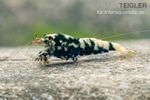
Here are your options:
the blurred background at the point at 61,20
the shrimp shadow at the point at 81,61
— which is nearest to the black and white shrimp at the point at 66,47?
the shrimp shadow at the point at 81,61

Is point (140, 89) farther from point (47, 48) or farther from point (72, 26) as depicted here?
point (72, 26)

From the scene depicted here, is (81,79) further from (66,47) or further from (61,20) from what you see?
(61,20)

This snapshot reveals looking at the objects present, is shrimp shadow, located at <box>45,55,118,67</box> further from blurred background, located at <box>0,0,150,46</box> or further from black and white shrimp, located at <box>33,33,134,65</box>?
blurred background, located at <box>0,0,150,46</box>

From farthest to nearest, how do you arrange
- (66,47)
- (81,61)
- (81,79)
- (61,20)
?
(61,20) < (81,61) < (66,47) < (81,79)

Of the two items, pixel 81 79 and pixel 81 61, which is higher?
pixel 81 61

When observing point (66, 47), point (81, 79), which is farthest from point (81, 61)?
point (81, 79)

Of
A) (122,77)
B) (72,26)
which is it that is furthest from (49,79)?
(72,26)
